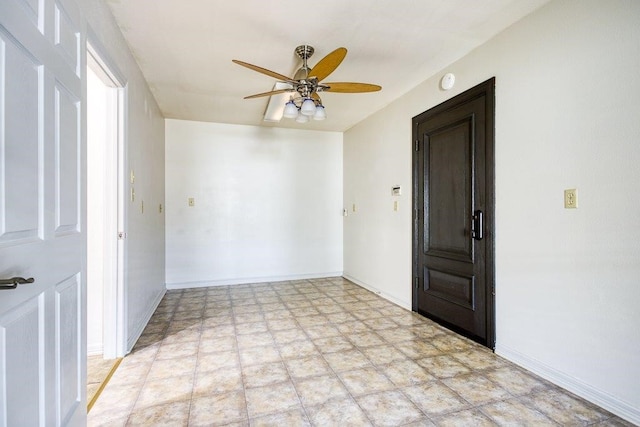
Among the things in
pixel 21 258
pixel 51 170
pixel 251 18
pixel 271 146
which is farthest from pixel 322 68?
pixel 271 146

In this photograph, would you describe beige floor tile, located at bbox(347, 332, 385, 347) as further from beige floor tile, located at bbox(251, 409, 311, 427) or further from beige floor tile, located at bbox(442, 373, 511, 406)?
beige floor tile, located at bbox(251, 409, 311, 427)

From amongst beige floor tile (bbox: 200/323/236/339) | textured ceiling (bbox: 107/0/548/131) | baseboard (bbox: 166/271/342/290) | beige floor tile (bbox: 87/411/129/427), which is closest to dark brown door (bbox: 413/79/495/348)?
textured ceiling (bbox: 107/0/548/131)

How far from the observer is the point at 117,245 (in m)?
2.36

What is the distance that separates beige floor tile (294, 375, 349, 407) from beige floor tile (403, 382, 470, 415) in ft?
1.35

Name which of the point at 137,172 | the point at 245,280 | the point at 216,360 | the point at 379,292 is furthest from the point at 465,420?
the point at 245,280

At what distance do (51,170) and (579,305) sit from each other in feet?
9.00

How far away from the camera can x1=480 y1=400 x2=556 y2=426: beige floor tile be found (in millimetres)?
1662

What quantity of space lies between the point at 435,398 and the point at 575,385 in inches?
33.5

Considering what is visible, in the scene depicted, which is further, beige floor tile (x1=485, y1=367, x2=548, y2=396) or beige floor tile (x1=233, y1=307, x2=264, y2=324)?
beige floor tile (x1=233, y1=307, x2=264, y2=324)

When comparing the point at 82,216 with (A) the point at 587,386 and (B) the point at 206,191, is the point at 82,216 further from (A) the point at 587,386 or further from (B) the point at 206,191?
(B) the point at 206,191

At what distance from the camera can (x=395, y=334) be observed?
113 inches

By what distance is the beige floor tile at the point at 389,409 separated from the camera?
1684 millimetres

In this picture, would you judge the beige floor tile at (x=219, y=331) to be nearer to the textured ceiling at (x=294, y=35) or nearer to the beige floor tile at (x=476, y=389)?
the beige floor tile at (x=476, y=389)

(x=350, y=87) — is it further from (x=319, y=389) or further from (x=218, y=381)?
(x=218, y=381)
